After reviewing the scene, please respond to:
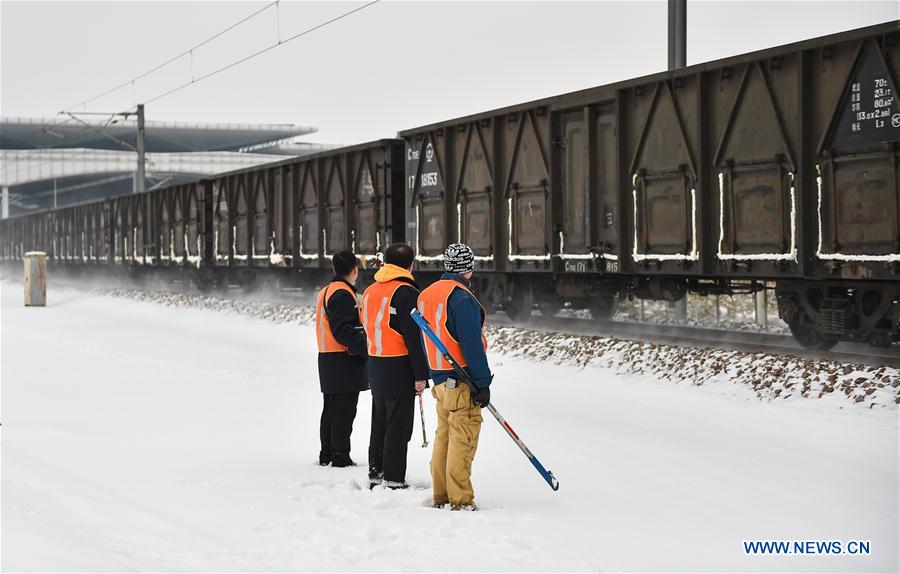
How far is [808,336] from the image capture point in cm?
1259

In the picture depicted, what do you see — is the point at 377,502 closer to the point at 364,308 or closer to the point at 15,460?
the point at 364,308

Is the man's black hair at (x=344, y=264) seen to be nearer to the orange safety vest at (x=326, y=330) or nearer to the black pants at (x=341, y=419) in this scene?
the orange safety vest at (x=326, y=330)

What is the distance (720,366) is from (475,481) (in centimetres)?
498

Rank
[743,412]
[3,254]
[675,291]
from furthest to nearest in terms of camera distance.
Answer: [3,254] → [675,291] → [743,412]

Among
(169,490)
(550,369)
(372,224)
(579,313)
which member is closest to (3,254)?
(372,224)

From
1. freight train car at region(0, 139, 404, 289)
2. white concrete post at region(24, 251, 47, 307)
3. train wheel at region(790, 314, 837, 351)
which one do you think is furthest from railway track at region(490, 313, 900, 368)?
white concrete post at region(24, 251, 47, 307)

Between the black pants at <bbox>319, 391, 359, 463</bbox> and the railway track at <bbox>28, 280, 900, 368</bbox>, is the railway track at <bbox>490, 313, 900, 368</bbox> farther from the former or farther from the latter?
the black pants at <bbox>319, 391, 359, 463</bbox>

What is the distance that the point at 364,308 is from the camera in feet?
24.5

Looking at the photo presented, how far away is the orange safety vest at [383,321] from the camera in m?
7.27

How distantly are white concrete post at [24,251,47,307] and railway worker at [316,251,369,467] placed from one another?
24.4 m

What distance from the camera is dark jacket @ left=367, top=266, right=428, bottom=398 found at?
723 centimetres

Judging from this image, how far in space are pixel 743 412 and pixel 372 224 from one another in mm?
12666

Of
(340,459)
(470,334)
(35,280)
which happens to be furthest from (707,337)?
(35,280)

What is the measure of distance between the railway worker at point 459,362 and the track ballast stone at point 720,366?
15.9ft
